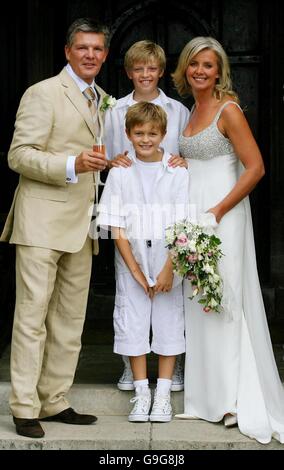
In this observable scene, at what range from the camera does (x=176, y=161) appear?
5.96 meters

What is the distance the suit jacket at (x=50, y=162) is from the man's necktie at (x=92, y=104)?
8 centimetres

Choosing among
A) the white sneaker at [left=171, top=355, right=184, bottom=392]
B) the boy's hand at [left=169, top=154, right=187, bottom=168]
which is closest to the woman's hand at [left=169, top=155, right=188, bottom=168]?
the boy's hand at [left=169, top=154, right=187, bottom=168]

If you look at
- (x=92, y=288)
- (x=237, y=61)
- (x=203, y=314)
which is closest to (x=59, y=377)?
(x=203, y=314)

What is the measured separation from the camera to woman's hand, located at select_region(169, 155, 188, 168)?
19.5ft

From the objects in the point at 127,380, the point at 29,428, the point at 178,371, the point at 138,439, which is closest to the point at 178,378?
the point at 178,371

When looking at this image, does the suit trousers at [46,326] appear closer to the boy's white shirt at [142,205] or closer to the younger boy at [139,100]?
the boy's white shirt at [142,205]

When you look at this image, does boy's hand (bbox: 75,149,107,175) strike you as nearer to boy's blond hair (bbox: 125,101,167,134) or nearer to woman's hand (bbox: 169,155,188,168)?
boy's blond hair (bbox: 125,101,167,134)

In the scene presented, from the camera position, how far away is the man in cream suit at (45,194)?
5.61 metres

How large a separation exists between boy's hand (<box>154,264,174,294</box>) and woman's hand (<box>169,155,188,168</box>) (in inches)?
22.6

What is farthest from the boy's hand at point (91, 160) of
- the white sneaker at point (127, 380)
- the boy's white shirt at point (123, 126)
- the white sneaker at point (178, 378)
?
the white sneaker at point (178, 378)

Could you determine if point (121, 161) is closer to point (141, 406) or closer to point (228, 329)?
A: point (228, 329)

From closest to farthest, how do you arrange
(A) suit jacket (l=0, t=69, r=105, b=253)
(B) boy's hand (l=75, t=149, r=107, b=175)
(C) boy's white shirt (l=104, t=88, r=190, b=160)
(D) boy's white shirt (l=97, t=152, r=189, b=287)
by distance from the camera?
1. (B) boy's hand (l=75, t=149, r=107, b=175)
2. (A) suit jacket (l=0, t=69, r=105, b=253)
3. (D) boy's white shirt (l=97, t=152, r=189, b=287)
4. (C) boy's white shirt (l=104, t=88, r=190, b=160)

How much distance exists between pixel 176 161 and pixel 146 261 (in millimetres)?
598

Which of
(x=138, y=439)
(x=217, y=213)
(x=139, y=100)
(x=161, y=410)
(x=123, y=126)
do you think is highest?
(x=139, y=100)
